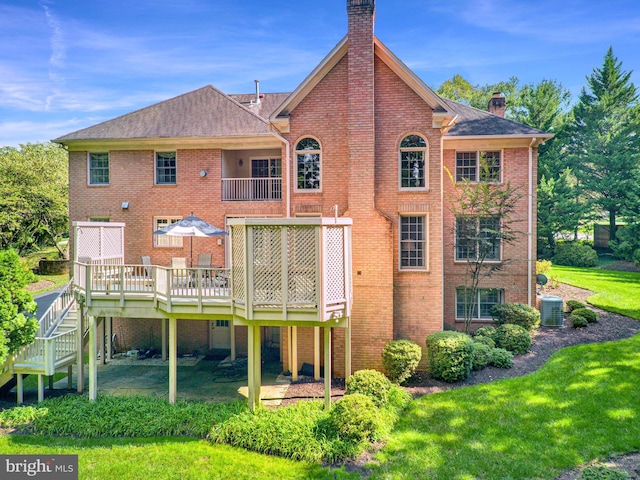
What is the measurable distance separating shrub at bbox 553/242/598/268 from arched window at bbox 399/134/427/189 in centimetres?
2330

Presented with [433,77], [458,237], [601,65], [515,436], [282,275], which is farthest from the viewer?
[433,77]

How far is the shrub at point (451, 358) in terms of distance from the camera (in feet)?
35.7

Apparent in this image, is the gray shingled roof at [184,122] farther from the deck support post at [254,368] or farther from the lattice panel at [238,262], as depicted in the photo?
the deck support post at [254,368]

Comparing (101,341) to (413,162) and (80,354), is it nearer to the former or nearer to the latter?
(80,354)

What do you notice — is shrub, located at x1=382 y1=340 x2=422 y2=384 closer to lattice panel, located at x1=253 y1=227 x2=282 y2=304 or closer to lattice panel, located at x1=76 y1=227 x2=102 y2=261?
lattice panel, located at x1=253 y1=227 x2=282 y2=304

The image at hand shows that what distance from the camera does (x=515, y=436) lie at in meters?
8.44

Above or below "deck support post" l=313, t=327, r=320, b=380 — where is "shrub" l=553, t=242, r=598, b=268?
above

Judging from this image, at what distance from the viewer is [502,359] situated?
1158 centimetres

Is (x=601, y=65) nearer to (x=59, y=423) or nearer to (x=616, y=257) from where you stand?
(x=616, y=257)

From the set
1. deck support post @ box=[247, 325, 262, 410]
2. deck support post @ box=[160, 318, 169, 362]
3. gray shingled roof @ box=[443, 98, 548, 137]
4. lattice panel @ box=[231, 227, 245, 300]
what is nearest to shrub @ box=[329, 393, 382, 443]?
deck support post @ box=[247, 325, 262, 410]

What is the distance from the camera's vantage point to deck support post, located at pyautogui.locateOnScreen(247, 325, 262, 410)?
9.91 meters

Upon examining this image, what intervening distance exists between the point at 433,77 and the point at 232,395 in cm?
3770

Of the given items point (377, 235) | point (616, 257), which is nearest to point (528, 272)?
point (377, 235)

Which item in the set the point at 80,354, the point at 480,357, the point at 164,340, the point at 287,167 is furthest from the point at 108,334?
the point at 480,357
